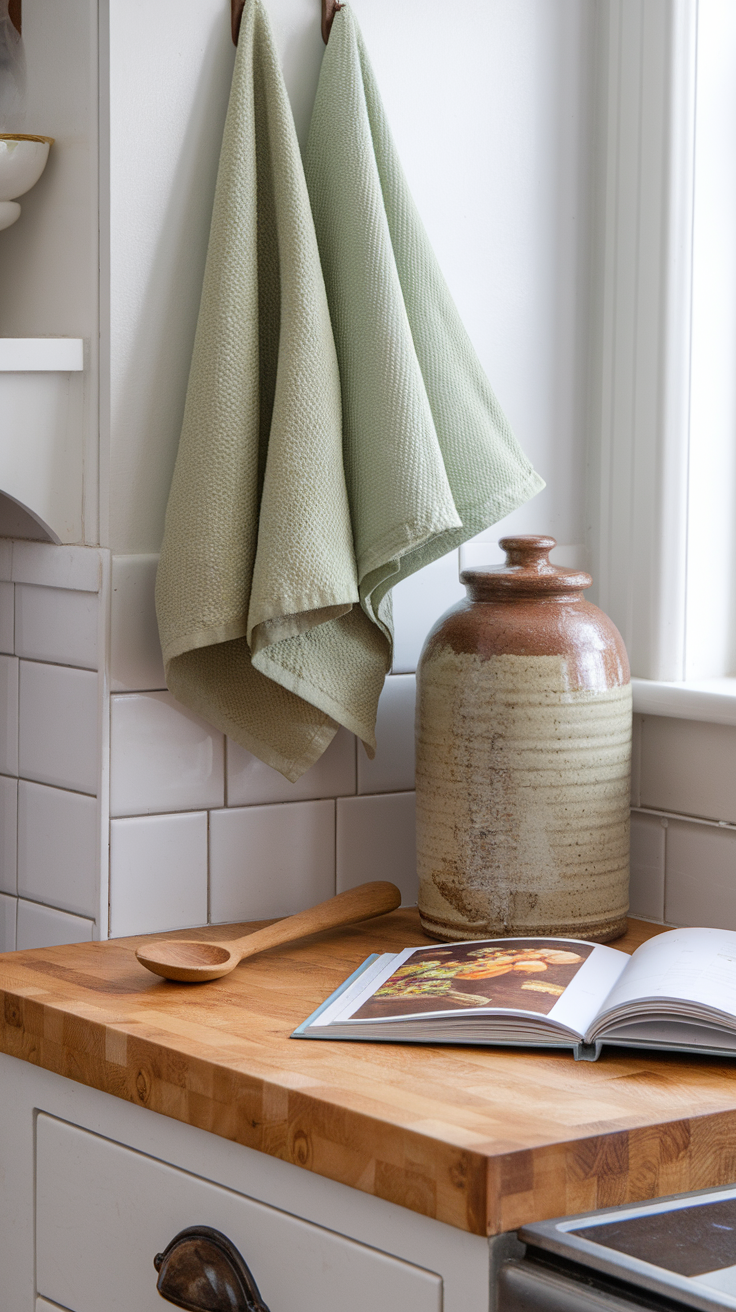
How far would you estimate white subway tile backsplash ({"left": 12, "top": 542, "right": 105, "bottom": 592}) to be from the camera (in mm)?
1257

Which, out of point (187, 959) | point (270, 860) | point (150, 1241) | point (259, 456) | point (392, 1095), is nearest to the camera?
point (392, 1095)

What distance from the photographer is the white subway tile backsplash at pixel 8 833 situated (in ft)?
4.46

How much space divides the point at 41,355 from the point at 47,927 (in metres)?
0.50

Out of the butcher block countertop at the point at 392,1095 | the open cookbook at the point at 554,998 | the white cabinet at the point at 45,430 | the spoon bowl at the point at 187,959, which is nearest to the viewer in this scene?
the butcher block countertop at the point at 392,1095

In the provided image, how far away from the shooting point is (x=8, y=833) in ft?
4.49

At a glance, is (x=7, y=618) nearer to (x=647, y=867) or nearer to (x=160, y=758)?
(x=160, y=758)

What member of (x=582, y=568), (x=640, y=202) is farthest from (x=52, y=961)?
(x=640, y=202)

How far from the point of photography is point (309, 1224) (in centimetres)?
90

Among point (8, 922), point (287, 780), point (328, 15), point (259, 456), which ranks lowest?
point (8, 922)

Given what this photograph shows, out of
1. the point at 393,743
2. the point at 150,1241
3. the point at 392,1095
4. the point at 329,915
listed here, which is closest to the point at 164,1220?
the point at 150,1241

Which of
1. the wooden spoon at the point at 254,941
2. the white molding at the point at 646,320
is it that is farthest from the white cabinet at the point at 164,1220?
the white molding at the point at 646,320

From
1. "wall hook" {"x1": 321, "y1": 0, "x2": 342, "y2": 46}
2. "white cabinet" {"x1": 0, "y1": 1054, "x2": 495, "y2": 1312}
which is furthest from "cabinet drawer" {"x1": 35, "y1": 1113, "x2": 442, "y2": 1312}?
"wall hook" {"x1": 321, "y1": 0, "x2": 342, "y2": 46}

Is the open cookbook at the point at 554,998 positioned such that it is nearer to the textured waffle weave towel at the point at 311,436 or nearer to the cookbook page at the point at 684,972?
the cookbook page at the point at 684,972

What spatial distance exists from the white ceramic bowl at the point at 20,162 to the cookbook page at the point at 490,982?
0.72 metres
